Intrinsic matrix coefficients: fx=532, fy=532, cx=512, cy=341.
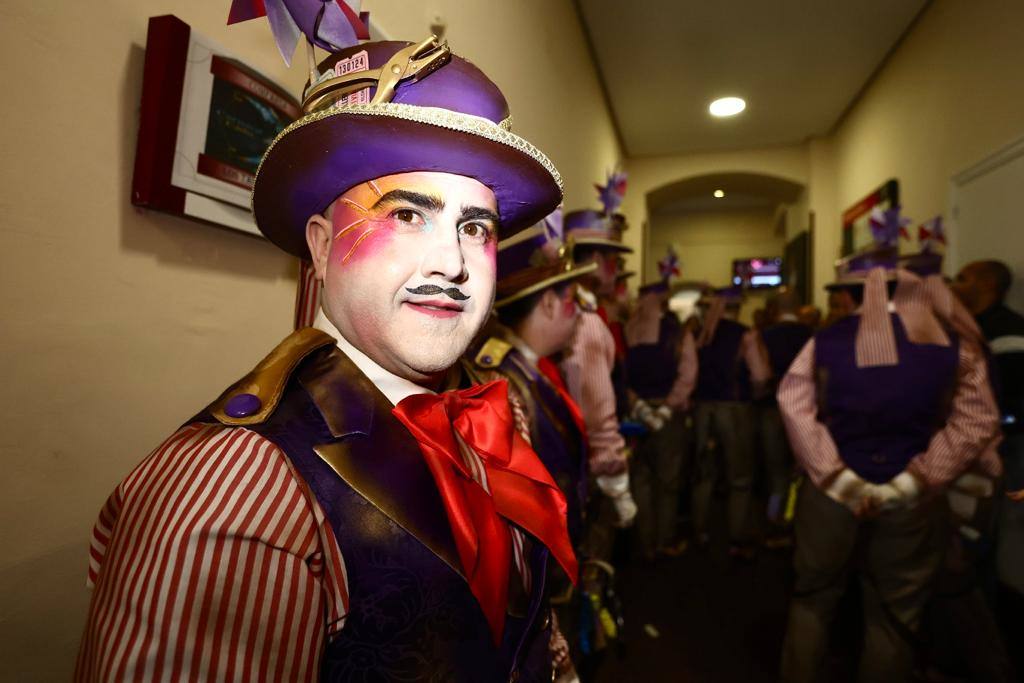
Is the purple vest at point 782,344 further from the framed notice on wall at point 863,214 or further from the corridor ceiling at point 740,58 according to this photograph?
the corridor ceiling at point 740,58

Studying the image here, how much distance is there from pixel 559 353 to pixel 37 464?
6.62 ft

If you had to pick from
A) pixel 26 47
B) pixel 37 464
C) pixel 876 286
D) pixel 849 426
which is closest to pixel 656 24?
pixel 876 286

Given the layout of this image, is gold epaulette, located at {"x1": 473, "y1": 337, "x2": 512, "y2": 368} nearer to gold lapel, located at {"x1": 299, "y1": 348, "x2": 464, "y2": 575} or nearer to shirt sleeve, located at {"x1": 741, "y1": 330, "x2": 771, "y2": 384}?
gold lapel, located at {"x1": 299, "y1": 348, "x2": 464, "y2": 575}

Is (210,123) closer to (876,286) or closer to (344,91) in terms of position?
(344,91)

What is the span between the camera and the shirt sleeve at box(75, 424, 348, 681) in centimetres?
56

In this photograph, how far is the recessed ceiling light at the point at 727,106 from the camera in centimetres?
588

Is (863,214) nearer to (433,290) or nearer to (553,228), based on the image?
(553,228)

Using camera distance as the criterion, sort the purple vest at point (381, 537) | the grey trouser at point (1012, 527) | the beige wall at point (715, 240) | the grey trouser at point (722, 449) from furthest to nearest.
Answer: the beige wall at point (715, 240) → the grey trouser at point (722, 449) → the grey trouser at point (1012, 527) → the purple vest at point (381, 537)

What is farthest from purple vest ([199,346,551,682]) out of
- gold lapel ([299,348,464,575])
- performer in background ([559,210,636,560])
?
performer in background ([559,210,636,560])

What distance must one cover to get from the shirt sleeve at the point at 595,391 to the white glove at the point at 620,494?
34mm

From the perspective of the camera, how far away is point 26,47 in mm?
765

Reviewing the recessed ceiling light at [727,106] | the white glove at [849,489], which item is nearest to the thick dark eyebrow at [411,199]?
the white glove at [849,489]

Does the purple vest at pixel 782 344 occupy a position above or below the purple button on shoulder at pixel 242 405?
above

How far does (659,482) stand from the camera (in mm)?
4129
